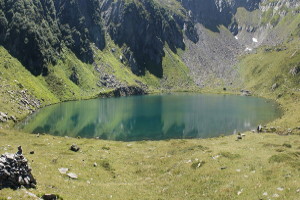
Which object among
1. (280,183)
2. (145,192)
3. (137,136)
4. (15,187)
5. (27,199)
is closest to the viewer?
(27,199)

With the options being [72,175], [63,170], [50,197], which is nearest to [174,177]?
[72,175]

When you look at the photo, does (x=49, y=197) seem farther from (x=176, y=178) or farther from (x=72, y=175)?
(x=176, y=178)

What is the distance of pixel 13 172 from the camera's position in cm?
2300

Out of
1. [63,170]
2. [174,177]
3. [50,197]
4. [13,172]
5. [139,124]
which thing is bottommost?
[139,124]

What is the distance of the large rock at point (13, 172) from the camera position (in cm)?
2245

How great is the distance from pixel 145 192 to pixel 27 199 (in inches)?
523

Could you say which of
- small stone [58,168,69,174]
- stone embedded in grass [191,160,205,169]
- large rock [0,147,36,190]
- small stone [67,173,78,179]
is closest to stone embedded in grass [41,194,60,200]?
large rock [0,147,36,190]

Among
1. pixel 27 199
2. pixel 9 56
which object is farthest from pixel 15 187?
pixel 9 56

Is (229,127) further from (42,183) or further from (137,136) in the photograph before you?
(42,183)

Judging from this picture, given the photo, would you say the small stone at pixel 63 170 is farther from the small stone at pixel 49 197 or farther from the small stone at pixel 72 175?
the small stone at pixel 49 197

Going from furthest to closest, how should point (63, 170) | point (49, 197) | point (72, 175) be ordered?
point (63, 170) < point (72, 175) < point (49, 197)

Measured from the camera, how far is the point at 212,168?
36938 mm

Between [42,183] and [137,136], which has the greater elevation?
[42,183]

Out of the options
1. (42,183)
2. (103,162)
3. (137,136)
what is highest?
(42,183)
